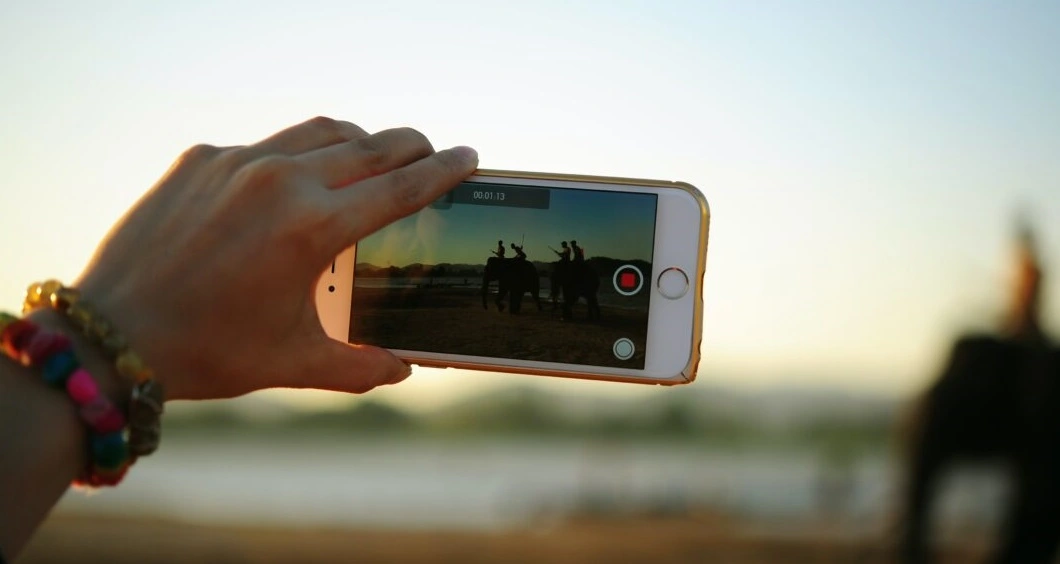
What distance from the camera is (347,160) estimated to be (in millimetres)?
1538

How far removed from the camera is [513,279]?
2.34m

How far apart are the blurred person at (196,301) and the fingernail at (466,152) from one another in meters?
0.21

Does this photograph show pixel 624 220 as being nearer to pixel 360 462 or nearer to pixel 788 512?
pixel 788 512

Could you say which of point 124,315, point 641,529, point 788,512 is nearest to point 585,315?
point 124,315

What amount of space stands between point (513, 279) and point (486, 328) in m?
0.14

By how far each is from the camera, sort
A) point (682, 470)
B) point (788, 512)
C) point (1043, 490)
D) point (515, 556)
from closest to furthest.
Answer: point (1043, 490) → point (515, 556) → point (788, 512) → point (682, 470)

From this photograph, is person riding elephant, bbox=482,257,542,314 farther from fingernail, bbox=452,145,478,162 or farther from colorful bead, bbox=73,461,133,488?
colorful bead, bbox=73,461,133,488

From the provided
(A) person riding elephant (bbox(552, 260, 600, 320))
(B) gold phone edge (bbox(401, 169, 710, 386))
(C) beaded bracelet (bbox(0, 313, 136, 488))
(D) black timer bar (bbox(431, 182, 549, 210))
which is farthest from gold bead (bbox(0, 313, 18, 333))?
(A) person riding elephant (bbox(552, 260, 600, 320))

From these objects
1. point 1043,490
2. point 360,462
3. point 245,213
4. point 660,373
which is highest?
point 245,213

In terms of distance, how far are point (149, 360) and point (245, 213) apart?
0.22m

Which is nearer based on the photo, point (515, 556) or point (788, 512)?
point (515, 556)

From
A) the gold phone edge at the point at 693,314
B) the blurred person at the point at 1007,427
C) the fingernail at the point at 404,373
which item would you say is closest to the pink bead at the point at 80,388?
the fingernail at the point at 404,373

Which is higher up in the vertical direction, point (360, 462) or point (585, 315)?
point (585, 315)

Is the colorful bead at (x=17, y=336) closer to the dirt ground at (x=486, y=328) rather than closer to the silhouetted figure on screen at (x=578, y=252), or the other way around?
the dirt ground at (x=486, y=328)
